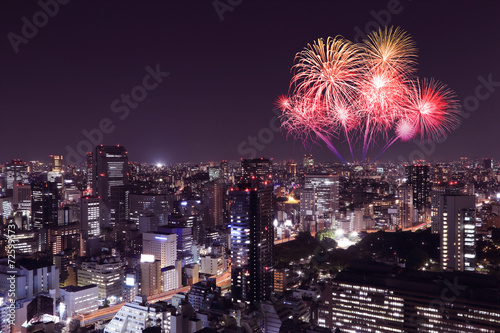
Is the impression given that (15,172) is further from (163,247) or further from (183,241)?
(163,247)

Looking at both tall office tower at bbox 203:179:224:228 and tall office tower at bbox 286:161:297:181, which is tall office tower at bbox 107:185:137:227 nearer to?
tall office tower at bbox 203:179:224:228

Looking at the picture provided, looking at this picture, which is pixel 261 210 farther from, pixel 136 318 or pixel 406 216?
pixel 406 216

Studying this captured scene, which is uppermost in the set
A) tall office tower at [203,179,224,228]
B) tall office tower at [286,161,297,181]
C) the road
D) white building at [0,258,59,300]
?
tall office tower at [286,161,297,181]

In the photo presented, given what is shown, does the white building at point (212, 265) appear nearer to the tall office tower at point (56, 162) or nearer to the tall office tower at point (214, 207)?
the tall office tower at point (214, 207)

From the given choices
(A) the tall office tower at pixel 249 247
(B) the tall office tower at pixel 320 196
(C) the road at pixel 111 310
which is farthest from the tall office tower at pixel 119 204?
(A) the tall office tower at pixel 249 247

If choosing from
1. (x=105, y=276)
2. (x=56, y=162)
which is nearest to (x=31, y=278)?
(x=105, y=276)

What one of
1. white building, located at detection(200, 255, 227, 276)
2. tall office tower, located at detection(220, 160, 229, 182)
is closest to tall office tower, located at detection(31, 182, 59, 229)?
white building, located at detection(200, 255, 227, 276)

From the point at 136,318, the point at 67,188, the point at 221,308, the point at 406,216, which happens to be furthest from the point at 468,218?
the point at 67,188
